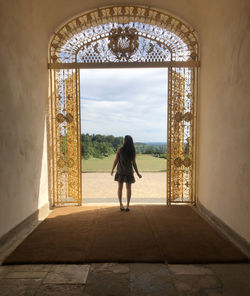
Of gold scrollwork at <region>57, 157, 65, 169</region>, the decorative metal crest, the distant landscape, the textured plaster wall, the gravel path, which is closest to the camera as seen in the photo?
the textured plaster wall

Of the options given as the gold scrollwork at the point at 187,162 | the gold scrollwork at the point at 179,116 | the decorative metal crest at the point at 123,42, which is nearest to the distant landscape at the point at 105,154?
the gold scrollwork at the point at 187,162

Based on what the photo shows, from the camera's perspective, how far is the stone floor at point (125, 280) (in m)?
2.15

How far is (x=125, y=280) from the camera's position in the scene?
91.4 inches

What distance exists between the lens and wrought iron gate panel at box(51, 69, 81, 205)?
4.91m

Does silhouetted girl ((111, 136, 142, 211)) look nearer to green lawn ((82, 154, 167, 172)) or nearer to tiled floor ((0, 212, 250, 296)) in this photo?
tiled floor ((0, 212, 250, 296))

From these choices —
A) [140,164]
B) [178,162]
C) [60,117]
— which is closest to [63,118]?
[60,117]

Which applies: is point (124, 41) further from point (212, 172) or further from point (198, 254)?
point (198, 254)

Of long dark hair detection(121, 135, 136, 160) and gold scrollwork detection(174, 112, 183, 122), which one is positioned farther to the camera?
gold scrollwork detection(174, 112, 183, 122)

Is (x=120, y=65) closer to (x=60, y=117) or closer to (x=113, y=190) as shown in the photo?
(x=60, y=117)

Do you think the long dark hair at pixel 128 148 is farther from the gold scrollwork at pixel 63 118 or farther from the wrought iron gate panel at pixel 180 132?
the gold scrollwork at pixel 63 118

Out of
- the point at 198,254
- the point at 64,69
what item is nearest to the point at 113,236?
the point at 198,254

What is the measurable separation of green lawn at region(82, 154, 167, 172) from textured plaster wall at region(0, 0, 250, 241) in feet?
23.5

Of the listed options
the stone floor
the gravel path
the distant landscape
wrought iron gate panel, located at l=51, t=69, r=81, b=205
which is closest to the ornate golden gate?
wrought iron gate panel, located at l=51, t=69, r=81, b=205

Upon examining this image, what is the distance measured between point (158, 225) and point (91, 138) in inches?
411
